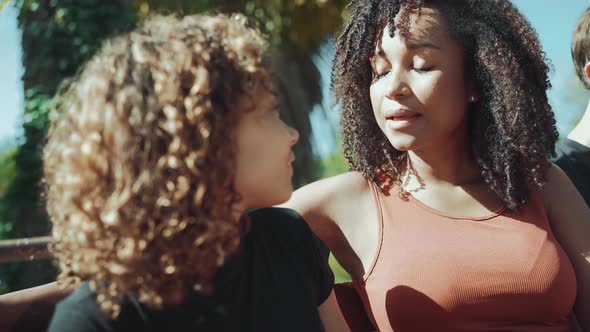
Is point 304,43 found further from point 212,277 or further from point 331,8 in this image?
point 212,277

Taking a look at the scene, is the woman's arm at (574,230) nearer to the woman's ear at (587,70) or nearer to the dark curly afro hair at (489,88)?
the dark curly afro hair at (489,88)

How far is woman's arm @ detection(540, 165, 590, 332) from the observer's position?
186cm

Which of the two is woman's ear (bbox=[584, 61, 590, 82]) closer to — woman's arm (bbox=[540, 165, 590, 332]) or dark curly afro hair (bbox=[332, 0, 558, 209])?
dark curly afro hair (bbox=[332, 0, 558, 209])

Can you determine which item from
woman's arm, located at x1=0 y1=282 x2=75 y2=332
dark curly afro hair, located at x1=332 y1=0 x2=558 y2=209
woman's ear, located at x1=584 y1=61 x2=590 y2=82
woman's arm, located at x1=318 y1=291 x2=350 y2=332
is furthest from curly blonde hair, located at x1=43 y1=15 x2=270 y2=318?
woman's ear, located at x1=584 y1=61 x2=590 y2=82

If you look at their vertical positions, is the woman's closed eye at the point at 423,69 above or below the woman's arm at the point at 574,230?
above

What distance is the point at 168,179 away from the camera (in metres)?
1.22

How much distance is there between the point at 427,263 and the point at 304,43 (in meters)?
6.76

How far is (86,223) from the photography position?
3.96 ft

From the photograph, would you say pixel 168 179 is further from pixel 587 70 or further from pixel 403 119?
pixel 587 70

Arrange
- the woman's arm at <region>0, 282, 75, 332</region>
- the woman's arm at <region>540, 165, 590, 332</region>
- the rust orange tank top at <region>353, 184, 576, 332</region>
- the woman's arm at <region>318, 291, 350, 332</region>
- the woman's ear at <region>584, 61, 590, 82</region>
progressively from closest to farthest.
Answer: the woman's arm at <region>0, 282, 75, 332</region> → the woman's arm at <region>318, 291, 350, 332</region> → the rust orange tank top at <region>353, 184, 576, 332</region> → the woman's arm at <region>540, 165, 590, 332</region> → the woman's ear at <region>584, 61, 590, 82</region>

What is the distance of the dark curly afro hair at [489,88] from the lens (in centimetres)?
187

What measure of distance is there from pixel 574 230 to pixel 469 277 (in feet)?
1.26

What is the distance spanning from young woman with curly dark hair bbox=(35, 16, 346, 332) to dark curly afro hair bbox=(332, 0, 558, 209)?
0.63 meters

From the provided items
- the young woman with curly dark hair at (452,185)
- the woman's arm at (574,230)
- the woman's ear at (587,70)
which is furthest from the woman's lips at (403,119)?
the woman's ear at (587,70)
